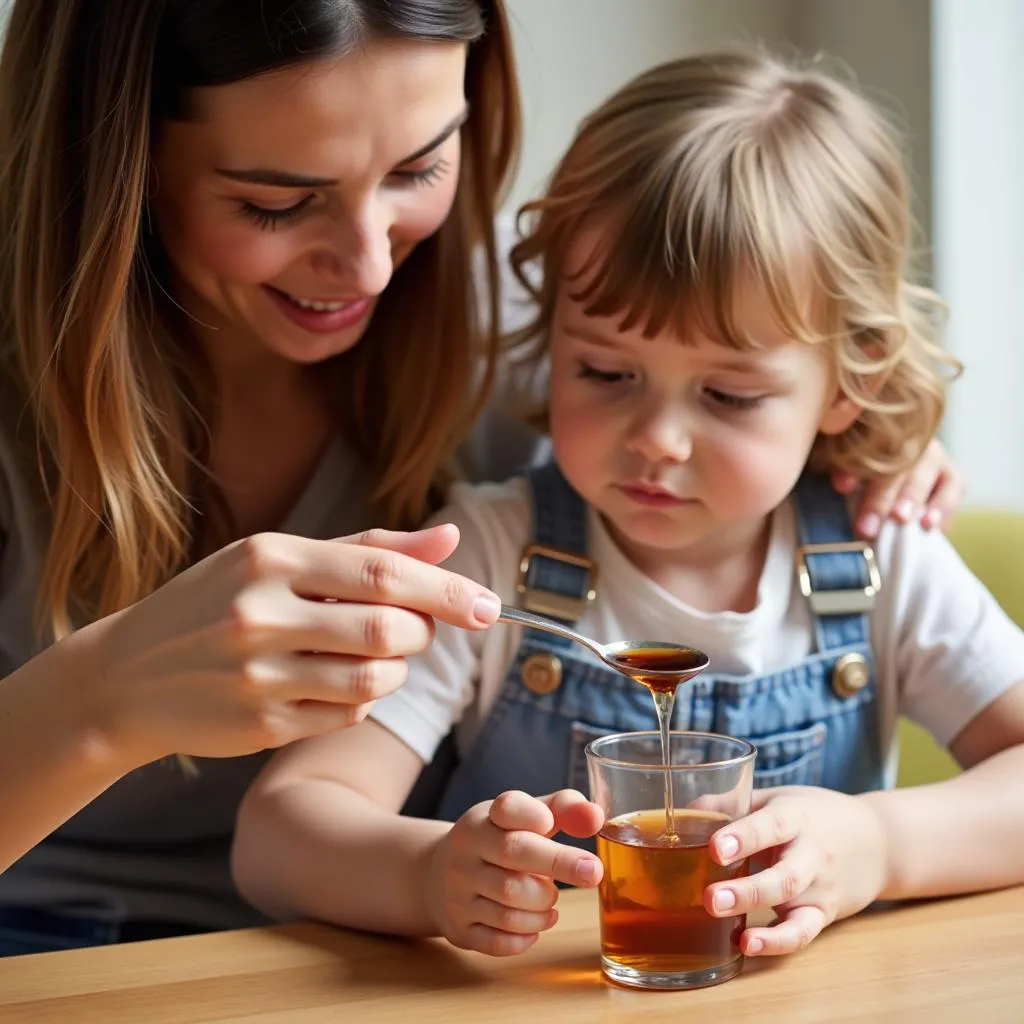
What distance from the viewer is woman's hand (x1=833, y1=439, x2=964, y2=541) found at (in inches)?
58.9

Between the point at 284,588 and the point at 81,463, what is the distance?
48 centimetres

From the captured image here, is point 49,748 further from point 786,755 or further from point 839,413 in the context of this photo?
point 839,413

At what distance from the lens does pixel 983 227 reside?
7.20 ft

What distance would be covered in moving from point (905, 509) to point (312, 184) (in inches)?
26.3

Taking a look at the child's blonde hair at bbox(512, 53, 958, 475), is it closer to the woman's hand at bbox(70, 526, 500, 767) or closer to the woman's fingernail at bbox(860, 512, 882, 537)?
the woman's fingernail at bbox(860, 512, 882, 537)

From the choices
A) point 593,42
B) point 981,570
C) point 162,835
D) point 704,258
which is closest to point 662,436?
point 704,258

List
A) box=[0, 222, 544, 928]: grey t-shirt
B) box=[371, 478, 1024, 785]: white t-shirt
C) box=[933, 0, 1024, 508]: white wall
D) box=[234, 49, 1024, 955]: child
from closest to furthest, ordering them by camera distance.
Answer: box=[234, 49, 1024, 955]: child, box=[371, 478, 1024, 785]: white t-shirt, box=[0, 222, 544, 928]: grey t-shirt, box=[933, 0, 1024, 508]: white wall

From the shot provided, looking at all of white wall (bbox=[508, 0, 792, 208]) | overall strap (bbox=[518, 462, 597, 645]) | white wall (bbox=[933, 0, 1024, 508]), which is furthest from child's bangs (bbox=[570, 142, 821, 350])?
white wall (bbox=[508, 0, 792, 208])

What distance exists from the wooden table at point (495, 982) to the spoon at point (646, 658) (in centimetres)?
20

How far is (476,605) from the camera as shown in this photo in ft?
3.18

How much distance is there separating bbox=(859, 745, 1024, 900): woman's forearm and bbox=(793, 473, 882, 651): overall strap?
21cm

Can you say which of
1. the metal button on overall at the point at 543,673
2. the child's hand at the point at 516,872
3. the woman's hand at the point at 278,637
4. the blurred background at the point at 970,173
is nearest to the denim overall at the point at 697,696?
the metal button on overall at the point at 543,673

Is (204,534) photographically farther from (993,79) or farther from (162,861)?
(993,79)

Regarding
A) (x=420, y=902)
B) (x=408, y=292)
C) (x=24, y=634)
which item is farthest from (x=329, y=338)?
(x=420, y=902)
